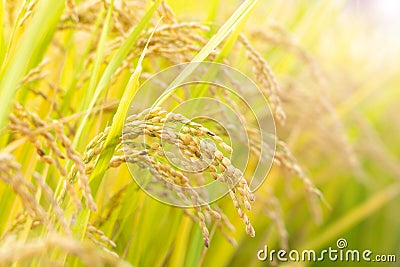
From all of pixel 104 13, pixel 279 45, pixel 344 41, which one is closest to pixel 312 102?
pixel 279 45

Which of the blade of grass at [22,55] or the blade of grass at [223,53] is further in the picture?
the blade of grass at [223,53]

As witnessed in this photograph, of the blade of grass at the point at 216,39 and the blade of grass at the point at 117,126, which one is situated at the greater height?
the blade of grass at the point at 216,39

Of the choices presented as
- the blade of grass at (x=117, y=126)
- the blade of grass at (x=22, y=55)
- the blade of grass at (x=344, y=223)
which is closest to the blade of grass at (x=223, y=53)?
the blade of grass at (x=117, y=126)

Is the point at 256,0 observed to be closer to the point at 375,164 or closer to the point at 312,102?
Answer: the point at 312,102

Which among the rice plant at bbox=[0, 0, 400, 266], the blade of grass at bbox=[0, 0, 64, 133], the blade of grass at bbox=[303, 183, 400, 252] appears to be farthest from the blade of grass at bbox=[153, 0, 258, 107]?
the blade of grass at bbox=[303, 183, 400, 252]

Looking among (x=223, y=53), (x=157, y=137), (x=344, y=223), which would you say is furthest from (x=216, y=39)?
(x=344, y=223)

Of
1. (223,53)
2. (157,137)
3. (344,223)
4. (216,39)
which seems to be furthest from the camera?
(344,223)

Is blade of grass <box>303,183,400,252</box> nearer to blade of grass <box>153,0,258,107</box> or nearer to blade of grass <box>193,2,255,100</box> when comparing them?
blade of grass <box>193,2,255,100</box>

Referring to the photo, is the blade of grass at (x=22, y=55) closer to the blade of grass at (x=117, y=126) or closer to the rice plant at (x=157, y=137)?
the rice plant at (x=157, y=137)

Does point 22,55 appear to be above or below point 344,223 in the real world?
below

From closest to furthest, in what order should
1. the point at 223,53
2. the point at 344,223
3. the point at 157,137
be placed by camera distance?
the point at 157,137
the point at 223,53
the point at 344,223

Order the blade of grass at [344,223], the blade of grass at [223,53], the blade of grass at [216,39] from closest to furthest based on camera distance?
the blade of grass at [216,39] < the blade of grass at [223,53] < the blade of grass at [344,223]

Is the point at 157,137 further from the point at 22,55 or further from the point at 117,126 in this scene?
the point at 22,55
